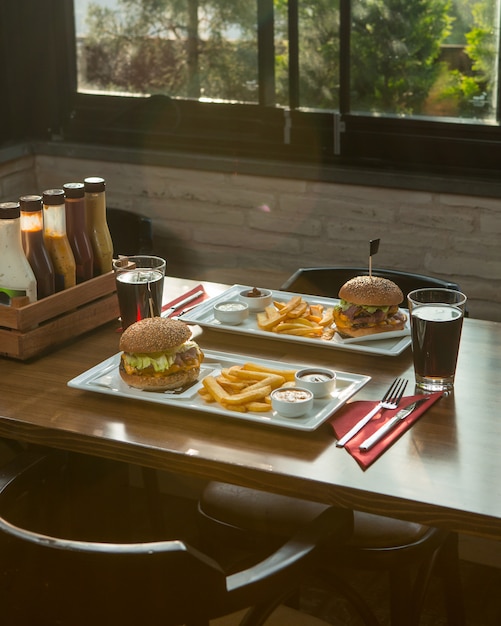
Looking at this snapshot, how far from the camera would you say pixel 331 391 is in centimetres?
165

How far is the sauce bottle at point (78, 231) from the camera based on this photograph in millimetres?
1994

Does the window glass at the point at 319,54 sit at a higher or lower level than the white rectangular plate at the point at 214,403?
higher

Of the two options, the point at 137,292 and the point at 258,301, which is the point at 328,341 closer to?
the point at 258,301

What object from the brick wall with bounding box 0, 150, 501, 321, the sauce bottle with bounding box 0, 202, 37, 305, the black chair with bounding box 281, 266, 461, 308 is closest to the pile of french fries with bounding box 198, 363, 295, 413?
the sauce bottle with bounding box 0, 202, 37, 305

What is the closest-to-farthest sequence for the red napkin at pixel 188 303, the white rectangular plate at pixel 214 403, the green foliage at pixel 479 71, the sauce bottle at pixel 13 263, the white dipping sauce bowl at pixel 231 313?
the white rectangular plate at pixel 214 403 < the sauce bottle at pixel 13 263 < the white dipping sauce bowl at pixel 231 313 < the red napkin at pixel 188 303 < the green foliage at pixel 479 71

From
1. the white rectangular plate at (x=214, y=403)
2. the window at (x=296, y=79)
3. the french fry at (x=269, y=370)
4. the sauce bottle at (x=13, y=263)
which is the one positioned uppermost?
the window at (x=296, y=79)

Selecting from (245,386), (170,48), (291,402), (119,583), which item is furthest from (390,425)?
(170,48)

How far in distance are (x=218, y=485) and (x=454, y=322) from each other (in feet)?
1.95

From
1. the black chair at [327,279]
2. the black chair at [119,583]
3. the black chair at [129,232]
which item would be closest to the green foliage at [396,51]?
the black chair at [129,232]

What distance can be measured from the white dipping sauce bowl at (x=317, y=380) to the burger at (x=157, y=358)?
0.19 m

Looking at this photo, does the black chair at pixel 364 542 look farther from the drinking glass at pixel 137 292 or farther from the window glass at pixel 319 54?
the window glass at pixel 319 54

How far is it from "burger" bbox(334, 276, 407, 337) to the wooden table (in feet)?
0.21

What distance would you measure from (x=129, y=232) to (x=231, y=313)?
1170 mm

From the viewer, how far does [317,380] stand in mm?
1648
